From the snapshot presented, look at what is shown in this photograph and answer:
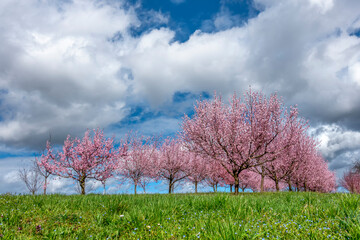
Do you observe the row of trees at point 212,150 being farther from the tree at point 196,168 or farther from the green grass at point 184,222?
the green grass at point 184,222

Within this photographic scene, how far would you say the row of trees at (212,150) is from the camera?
17.9 meters

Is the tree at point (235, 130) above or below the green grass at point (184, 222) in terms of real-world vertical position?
above

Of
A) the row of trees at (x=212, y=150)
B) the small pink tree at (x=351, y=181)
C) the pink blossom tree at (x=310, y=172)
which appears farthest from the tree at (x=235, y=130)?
the small pink tree at (x=351, y=181)

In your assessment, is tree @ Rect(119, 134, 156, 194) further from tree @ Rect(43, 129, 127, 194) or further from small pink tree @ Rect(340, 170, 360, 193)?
small pink tree @ Rect(340, 170, 360, 193)

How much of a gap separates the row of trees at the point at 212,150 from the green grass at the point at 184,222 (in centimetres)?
1155

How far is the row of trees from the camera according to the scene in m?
17.9

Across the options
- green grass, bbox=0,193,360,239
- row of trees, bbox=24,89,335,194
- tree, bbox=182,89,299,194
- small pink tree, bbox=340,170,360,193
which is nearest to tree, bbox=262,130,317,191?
row of trees, bbox=24,89,335,194

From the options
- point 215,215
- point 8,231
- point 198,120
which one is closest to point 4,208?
point 8,231

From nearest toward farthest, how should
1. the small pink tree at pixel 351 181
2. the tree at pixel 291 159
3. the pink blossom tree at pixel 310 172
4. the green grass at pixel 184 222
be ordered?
the green grass at pixel 184 222 → the tree at pixel 291 159 → the pink blossom tree at pixel 310 172 → the small pink tree at pixel 351 181

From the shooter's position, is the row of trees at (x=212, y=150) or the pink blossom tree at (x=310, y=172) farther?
the pink blossom tree at (x=310, y=172)

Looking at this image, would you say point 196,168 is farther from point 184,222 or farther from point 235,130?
point 184,222

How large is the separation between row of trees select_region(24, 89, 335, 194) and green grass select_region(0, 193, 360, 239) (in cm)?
1155

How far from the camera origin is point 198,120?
18.5 m

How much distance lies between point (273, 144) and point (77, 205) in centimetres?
2043
